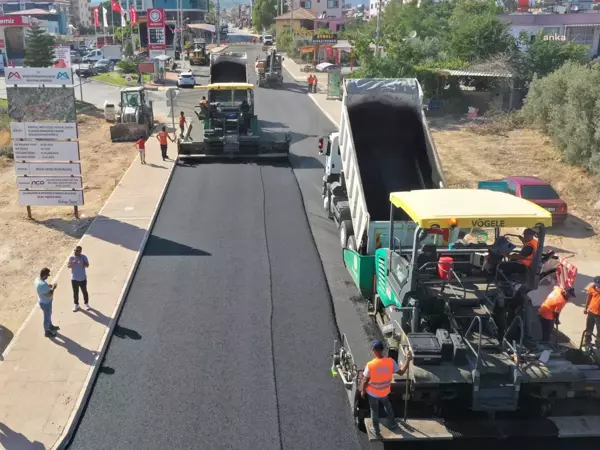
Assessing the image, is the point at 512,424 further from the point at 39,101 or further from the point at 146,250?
the point at 39,101

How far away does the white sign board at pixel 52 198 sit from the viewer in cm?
1706

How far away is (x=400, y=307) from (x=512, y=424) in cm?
218

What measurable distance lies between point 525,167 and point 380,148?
10463mm

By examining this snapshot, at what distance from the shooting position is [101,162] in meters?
24.0

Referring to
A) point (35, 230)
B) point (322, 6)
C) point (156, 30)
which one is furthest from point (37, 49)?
point (322, 6)

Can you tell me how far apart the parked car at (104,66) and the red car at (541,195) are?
47364mm

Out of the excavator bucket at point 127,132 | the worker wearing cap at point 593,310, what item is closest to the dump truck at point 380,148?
the worker wearing cap at point 593,310

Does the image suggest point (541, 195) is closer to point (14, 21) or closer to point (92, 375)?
point (92, 375)

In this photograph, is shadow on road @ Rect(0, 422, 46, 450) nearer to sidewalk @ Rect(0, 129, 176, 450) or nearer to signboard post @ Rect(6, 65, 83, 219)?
sidewalk @ Rect(0, 129, 176, 450)

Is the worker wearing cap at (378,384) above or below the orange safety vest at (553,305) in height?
below

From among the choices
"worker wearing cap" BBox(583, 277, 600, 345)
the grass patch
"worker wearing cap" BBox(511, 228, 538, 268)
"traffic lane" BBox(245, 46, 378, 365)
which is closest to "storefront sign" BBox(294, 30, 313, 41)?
the grass patch

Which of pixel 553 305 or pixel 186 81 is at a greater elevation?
pixel 553 305

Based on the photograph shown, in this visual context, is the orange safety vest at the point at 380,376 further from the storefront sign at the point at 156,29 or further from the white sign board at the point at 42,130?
the storefront sign at the point at 156,29

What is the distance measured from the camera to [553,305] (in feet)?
30.5
